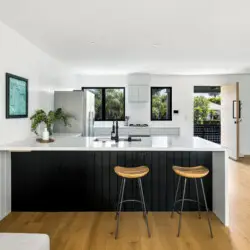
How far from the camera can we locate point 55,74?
5637 millimetres

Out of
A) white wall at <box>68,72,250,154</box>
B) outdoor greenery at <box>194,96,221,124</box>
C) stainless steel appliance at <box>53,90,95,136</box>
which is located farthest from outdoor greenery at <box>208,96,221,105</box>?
stainless steel appliance at <box>53,90,95,136</box>

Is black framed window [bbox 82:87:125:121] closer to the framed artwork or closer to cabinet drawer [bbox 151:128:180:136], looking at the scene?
cabinet drawer [bbox 151:128:180:136]

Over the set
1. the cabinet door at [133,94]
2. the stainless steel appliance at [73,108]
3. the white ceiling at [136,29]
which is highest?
the white ceiling at [136,29]

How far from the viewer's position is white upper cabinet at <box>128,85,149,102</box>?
24.2 feet

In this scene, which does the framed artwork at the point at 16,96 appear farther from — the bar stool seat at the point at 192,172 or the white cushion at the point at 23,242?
the bar stool seat at the point at 192,172

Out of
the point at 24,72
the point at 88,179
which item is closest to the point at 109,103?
the point at 24,72

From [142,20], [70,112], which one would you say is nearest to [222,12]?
[142,20]

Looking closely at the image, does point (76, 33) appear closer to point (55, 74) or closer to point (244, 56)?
point (55, 74)

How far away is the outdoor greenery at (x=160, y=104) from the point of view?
7848 millimetres

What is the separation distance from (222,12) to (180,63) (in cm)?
298

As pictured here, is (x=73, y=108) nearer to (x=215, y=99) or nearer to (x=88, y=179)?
(x=88, y=179)

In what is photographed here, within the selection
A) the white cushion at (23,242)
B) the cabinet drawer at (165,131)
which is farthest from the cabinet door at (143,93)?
the white cushion at (23,242)

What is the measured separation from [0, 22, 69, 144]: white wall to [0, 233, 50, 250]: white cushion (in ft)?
5.31

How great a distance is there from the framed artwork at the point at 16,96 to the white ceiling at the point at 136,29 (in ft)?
2.15
